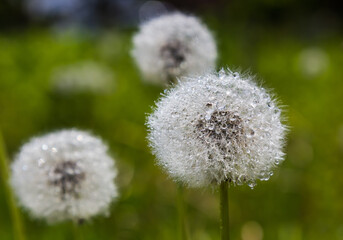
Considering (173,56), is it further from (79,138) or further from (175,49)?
(79,138)

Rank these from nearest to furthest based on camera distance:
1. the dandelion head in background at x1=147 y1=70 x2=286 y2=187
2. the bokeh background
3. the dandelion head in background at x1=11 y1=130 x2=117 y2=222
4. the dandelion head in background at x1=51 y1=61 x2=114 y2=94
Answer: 1. the dandelion head in background at x1=147 y1=70 x2=286 y2=187
2. the dandelion head in background at x1=11 y1=130 x2=117 y2=222
3. the bokeh background
4. the dandelion head in background at x1=51 y1=61 x2=114 y2=94

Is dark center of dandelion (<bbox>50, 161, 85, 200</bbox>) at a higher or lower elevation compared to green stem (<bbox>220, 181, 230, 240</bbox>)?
higher

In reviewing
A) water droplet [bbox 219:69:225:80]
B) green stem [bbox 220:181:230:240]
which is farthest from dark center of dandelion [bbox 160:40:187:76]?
green stem [bbox 220:181:230:240]

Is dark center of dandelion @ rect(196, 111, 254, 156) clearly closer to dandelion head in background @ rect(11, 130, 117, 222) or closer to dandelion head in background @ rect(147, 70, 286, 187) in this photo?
dandelion head in background @ rect(147, 70, 286, 187)

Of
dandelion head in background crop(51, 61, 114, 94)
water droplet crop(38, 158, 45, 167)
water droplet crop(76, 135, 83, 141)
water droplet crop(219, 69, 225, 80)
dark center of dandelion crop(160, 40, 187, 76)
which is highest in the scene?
dandelion head in background crop(51, 61, 114, 94)

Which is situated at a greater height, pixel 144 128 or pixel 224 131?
pixel 144 128

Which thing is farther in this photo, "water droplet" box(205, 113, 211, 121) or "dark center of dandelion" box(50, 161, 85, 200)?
"dark center of dandelion" box(50, 161, 85, 200)

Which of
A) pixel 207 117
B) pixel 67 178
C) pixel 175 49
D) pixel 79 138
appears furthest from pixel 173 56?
pixel 207 117
